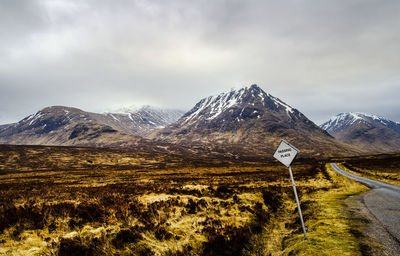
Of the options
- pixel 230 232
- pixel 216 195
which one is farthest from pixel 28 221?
pixel 216 195

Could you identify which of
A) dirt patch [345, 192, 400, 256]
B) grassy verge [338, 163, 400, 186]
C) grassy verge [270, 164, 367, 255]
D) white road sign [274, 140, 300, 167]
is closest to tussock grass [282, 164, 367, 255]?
grassy verge [270, 164, 367, 255]

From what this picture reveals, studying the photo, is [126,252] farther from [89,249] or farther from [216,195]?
[216,195]

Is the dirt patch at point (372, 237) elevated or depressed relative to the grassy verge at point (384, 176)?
elevated

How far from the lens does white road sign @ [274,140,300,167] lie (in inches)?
269

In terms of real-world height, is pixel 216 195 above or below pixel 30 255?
below

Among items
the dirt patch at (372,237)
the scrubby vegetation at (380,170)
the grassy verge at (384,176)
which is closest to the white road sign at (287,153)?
the dirt patch at (372,237)

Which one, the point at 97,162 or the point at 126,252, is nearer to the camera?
the point at 126,252

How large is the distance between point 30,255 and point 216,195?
40.0ft

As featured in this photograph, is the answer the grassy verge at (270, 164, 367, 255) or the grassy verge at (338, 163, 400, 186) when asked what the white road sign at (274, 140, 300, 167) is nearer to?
the grassy verge at (270, 164, 367, 255)

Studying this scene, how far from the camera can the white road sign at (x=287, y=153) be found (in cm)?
684

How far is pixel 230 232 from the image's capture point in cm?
752

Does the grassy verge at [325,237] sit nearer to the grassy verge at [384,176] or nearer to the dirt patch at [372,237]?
the dirt patch at [372,237]

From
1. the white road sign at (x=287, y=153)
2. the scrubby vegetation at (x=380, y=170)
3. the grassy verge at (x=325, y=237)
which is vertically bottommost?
the scrubby vegetation at (x=380, y=170)

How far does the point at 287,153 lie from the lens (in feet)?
23.3
